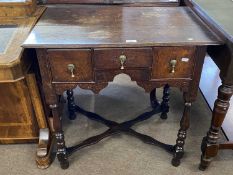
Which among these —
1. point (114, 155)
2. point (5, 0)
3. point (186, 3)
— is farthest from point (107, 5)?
point (114, 155)

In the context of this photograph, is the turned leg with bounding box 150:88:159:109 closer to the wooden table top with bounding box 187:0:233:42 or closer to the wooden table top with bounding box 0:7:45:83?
the wooden table top with bounding box 187:0:233:42

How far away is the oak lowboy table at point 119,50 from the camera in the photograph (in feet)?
3.88

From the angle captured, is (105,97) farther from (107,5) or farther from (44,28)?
(44,28)

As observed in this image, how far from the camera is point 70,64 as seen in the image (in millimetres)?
1232

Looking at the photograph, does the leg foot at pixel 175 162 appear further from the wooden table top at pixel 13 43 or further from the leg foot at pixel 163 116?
the wooden table top at pixel 13 43

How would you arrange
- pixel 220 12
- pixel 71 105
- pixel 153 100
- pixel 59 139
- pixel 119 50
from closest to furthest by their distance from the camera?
pixel 119 50 → pixel 220 12 → pixel 59 139 → pixel 71 105 → pixel 153 100

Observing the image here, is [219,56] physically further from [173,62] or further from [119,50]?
[119,50]

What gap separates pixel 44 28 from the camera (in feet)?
4.29

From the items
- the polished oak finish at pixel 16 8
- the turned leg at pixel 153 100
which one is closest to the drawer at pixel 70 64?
the polished oak finish at pixel 16 8

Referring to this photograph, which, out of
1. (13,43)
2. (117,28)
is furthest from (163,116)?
(13,43)

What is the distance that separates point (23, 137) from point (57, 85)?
26.6 inches

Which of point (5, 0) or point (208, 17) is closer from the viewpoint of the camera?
point (208, 17)

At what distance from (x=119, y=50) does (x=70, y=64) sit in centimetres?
23

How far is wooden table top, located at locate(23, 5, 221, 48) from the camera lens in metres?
1.17
